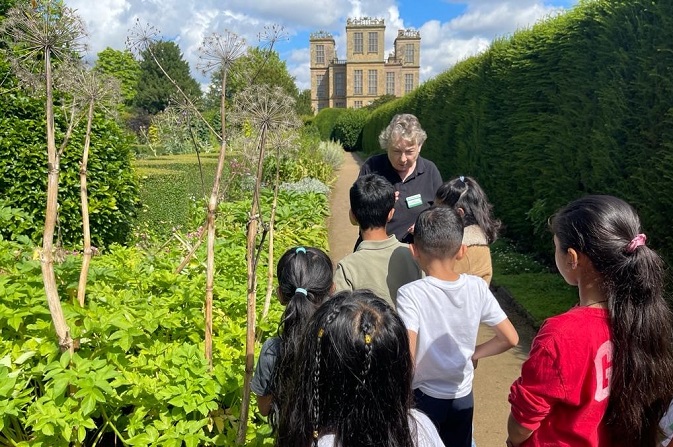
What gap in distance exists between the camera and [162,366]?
212cm

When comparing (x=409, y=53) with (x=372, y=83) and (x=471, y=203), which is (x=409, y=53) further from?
(x=471, y=203)

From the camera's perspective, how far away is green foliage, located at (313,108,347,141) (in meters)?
42.8

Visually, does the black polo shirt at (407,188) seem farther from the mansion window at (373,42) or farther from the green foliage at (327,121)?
the mansion window at (373,42)

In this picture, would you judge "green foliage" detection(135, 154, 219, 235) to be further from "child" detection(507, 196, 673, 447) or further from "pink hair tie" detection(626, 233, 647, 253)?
"pink hair tie" detection(626, 233, 647, 253)

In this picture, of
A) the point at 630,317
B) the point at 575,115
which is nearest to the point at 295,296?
the point at 630,317

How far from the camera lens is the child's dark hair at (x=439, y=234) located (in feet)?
6.66

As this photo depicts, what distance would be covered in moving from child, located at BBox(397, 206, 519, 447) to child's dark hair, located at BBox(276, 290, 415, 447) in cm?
66

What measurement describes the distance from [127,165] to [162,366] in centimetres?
419

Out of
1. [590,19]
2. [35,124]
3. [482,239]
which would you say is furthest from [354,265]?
[590,19]

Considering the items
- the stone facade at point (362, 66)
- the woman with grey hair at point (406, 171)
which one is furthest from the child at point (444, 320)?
the stone facade at point (362, 66)

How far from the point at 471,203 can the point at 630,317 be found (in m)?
1.29

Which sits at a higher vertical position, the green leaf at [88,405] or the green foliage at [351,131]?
the green foliage at [351,131]

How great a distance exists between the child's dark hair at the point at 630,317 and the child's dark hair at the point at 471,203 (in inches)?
44.0

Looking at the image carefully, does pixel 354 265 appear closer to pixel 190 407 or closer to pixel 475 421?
pixel 190 407
